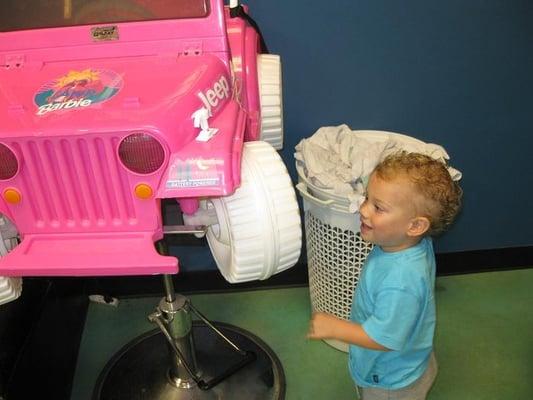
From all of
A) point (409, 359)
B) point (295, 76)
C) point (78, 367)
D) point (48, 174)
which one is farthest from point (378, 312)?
point (78, 367)

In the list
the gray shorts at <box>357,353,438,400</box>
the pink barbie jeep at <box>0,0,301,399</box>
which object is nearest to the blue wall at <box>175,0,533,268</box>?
the pink barbie jeep at <box>0,0,301,399</box>

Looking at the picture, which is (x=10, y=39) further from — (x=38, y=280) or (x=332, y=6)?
(x=332, y=6)

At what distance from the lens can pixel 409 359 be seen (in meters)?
0.94

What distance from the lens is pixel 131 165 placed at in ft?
2.59

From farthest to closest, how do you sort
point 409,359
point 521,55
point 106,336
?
point 106,336 → point 521,55 → point 409,359

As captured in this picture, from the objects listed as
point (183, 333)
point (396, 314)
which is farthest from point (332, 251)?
point (396, 314)

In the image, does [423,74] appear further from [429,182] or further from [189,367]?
[189,367]

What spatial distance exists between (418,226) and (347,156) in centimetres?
48

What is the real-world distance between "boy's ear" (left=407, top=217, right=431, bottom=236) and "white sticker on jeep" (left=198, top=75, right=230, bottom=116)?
1.25 feet

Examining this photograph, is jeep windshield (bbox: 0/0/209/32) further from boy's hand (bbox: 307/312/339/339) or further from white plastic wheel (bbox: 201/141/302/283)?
boy's hand (bbox: 307/312/339/339)

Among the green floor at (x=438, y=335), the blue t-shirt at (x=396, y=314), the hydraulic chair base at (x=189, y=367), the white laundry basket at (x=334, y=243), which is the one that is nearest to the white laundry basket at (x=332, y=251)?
the white laundry basket at (x=334, y=243)

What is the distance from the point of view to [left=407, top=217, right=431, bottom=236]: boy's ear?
0.82m

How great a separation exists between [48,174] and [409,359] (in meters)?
0.70

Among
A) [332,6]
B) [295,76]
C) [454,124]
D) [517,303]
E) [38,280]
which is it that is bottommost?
[517,303]
